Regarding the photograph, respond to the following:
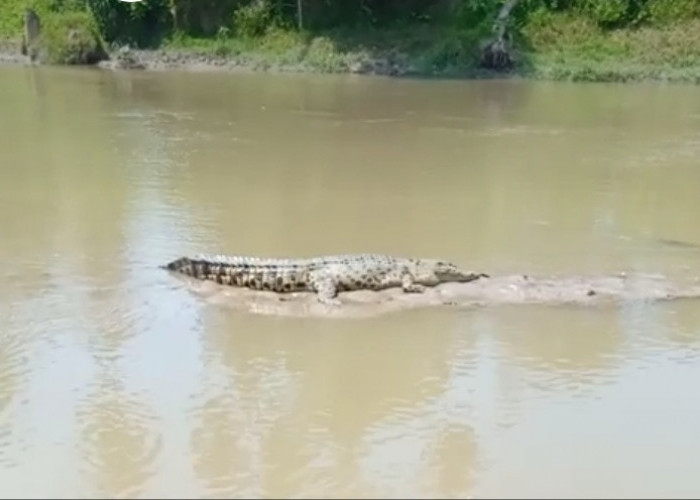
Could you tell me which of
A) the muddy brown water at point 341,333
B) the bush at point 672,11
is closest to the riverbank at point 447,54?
the bush at point 672,11

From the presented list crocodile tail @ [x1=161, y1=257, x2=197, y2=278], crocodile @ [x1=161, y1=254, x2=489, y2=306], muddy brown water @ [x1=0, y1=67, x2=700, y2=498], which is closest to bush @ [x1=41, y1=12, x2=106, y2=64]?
muddy brown water @ [x1=0, y1=67, x2=700, y2=498]

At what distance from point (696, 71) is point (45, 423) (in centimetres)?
1708

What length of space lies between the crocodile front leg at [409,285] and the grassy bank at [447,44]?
544 inches

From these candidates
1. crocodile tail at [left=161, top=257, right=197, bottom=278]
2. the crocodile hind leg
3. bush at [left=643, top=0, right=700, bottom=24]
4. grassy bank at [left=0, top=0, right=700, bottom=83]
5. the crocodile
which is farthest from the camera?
bush at [left=643, top=0, right=700, bottom=24]

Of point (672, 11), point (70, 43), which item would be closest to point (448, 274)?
point (672, 11)

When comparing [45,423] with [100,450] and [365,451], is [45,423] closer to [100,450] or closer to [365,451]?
[100,450]

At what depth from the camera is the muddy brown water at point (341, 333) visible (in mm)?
4438

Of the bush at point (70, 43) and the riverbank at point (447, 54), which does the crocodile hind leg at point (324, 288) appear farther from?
the bush at point (70, 43)

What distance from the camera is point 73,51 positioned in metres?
22.6

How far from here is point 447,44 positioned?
21.5 meters

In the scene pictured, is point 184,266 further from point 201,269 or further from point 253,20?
point 253,20

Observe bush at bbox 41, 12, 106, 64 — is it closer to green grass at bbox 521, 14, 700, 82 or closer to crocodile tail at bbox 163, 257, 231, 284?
green grass at bbox 521, 14, 700, 82

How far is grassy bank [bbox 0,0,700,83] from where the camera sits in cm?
2045

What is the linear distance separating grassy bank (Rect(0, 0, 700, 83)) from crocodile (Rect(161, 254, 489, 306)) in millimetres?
13755
